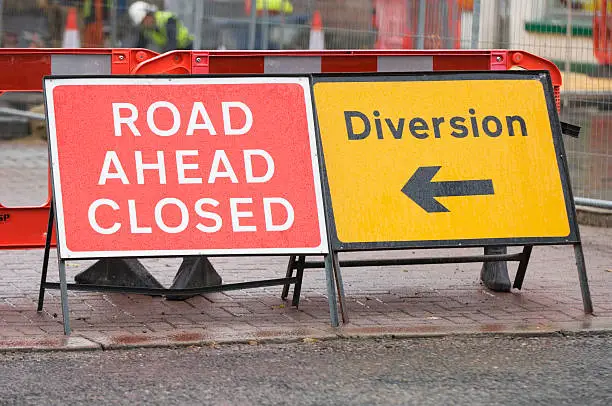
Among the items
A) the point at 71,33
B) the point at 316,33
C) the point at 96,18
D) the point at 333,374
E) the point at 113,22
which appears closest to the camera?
the point at 333,374

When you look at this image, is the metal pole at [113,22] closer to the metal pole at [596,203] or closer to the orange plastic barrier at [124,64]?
the metal pole at [596,203]

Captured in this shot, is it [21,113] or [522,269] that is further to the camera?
[21,113]

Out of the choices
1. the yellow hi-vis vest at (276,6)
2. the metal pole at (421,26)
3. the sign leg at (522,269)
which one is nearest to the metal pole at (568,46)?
the metal pole at (421,26)

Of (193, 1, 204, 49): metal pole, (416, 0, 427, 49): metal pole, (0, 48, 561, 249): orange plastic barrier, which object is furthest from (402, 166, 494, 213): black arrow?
(193, 1, 204, 49): metal pole

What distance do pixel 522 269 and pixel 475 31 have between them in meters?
4.05

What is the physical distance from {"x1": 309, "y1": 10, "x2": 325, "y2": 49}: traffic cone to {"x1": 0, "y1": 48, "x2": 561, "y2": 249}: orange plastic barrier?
221 inches

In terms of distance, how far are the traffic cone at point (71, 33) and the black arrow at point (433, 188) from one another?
1025 centimetres

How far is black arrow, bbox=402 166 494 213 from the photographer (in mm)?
6992

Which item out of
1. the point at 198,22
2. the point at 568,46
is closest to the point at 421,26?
the point at 568,46

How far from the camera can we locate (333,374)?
5.75 meters

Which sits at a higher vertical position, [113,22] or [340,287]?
[113,22]

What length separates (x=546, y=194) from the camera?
7.10 m

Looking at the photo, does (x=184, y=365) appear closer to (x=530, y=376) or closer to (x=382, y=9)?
(x=530, y=376)

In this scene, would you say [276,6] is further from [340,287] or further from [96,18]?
[340,287]
